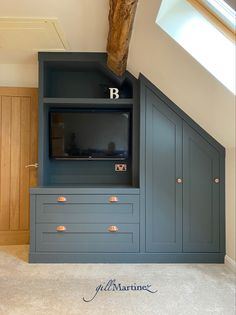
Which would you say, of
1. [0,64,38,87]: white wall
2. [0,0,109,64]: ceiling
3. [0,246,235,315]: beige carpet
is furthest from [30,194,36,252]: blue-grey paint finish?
[0,0,109,64]: ceiling

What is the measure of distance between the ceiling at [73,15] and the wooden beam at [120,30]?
0.15 metres

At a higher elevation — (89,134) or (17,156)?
(89,134)

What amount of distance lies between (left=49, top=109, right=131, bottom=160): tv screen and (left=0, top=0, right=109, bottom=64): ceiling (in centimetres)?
79

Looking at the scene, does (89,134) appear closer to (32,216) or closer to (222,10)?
(32,216)

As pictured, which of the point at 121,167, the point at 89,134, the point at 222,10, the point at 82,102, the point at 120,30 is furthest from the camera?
the point at 121,167

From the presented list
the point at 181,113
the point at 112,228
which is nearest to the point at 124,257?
the point at 112,228

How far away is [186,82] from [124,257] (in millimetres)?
1980

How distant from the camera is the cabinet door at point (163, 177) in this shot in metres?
2.90

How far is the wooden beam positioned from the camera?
179 cm

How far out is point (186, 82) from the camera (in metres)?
2.45

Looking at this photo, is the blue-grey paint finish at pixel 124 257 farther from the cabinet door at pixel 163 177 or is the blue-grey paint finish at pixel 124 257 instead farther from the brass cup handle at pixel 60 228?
the brass cup handle at pixel 60 228

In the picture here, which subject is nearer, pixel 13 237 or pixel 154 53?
pixel 154 53

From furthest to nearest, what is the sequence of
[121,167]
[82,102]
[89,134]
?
[121,167] → [89,134] → [82,102]

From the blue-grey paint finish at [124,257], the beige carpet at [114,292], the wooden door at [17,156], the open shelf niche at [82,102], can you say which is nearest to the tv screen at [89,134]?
the open shelf niche at [82,102]
